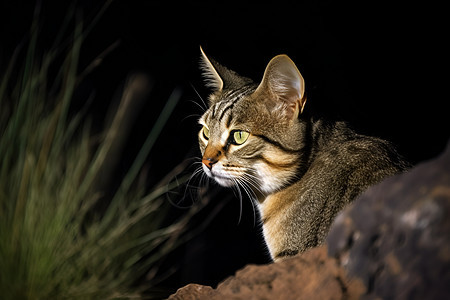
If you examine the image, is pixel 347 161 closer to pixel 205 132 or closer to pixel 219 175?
pixel 219 175

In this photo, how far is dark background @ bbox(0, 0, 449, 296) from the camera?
2.67 meters

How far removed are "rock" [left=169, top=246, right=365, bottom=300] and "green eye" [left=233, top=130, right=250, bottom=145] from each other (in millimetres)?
564

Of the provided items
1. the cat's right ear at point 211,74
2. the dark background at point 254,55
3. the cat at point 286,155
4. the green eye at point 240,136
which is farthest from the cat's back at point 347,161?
the dark background at point 254,55

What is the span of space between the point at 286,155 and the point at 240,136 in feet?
0.58

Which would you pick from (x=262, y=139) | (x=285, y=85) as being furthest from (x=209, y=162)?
(x=285, y=85)

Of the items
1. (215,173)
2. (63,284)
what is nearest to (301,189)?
(215,173)

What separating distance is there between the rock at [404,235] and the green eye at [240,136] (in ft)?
2.56

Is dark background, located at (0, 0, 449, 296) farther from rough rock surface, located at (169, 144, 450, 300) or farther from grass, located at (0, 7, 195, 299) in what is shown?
rough rock surface, located at (169, 144, 450, 300)

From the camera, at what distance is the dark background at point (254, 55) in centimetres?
267

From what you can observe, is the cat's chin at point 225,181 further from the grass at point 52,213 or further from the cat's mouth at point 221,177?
the grass at point 52,213

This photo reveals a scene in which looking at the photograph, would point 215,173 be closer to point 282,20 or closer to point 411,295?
point 411,295

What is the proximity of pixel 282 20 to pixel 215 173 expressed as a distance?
1.49 metres

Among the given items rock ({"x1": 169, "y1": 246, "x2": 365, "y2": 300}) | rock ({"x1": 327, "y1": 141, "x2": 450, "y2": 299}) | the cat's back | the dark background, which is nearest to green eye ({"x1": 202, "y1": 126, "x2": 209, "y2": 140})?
the cat's back

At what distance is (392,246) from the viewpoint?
32.2 inches
